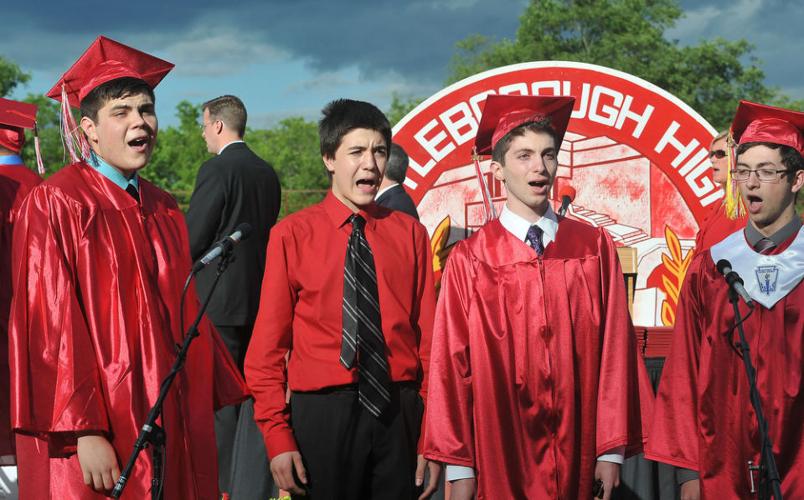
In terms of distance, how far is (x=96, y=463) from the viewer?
3260mm

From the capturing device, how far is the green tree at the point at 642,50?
136 feet

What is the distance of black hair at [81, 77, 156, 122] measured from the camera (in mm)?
3680

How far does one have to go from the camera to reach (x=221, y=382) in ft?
12.7

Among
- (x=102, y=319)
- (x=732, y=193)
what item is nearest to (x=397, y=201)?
(x=732, y=193)

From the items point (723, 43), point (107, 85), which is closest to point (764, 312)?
point (107, 85)

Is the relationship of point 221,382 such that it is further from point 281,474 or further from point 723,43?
point 723,43

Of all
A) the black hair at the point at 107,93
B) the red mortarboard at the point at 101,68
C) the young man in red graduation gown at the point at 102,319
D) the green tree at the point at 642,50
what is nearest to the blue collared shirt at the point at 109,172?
the young man in red graduation gown at the point at 102,319

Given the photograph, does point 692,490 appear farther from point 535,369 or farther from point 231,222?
point 231,222

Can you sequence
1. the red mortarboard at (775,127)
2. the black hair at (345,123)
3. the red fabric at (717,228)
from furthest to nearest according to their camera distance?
the red fabric at (717,228), the black hair at (345,123), the red mortarboard at (775,127)

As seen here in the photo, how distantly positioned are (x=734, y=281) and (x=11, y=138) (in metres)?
3.67

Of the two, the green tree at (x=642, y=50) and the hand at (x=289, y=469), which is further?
the green tree at (x=642, y=50)

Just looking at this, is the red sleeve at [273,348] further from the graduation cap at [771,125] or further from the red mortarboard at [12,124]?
the red mortarboard at [12,124]

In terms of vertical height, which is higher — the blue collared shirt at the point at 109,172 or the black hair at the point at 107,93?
the black hair at the point at 107,93

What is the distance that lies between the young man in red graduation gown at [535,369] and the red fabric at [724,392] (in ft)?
0.93
